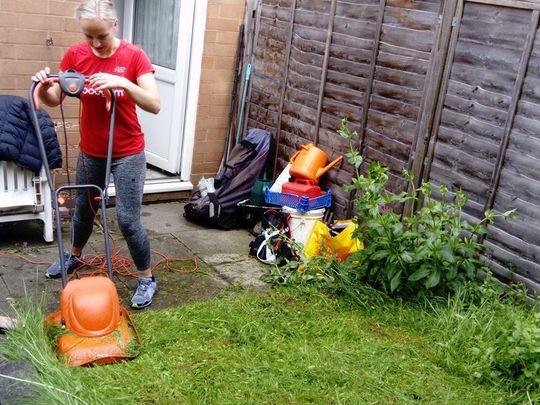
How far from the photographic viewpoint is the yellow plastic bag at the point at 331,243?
5.11 metres

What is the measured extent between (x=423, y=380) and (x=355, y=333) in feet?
1.93

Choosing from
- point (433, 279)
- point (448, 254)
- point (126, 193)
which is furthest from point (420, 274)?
point (126, 193)

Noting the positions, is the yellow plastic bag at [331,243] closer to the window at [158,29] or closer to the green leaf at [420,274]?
the green leaf at [420,274]

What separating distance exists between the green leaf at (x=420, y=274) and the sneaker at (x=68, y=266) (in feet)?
7.59

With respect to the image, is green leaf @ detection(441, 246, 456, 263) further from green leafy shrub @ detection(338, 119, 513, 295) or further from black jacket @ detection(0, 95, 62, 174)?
black jacket @ detection(0, 95, 62, 174)

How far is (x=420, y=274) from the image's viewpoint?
434 centimetres

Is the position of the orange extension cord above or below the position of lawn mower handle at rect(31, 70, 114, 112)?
below

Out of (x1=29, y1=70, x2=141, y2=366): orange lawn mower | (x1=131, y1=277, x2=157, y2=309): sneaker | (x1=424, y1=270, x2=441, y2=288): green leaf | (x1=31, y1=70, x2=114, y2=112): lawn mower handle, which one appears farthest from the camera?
(x1=131, y1=277, x2=157, y2=309): sneaker

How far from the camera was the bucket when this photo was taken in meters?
5.48

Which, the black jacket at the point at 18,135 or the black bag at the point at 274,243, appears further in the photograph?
the black bag at the point at 274,243

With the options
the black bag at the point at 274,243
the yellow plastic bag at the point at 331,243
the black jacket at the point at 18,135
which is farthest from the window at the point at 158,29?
the yellow plastic bag at the point at 331,243

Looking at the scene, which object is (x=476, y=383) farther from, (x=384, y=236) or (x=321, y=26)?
(x=321, y=26)

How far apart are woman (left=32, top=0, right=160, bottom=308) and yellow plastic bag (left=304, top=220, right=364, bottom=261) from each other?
4.35 ft

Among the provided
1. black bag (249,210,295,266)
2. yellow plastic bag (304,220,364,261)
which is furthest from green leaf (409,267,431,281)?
black bag (249,210,295,266)
